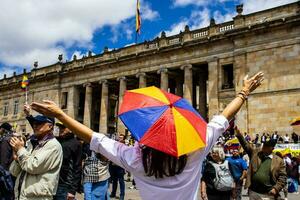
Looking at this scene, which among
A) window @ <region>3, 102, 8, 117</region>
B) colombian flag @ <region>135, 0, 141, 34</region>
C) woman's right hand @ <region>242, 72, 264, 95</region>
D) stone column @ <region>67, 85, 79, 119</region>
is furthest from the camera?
window @ <region>3, 102, 8, 117</region>

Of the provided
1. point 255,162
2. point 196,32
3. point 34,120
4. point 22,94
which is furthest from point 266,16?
point 22,94

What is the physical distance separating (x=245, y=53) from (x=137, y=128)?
2733cm

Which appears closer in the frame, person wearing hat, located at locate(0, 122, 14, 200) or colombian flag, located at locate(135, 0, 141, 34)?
person wearing hat, located at locate(0, 122, 14, 200)

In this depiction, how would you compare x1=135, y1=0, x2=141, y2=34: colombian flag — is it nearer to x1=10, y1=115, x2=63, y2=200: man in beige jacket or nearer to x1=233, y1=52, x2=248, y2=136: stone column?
x1=233, y1=52, x2=248, y2=136: stone column

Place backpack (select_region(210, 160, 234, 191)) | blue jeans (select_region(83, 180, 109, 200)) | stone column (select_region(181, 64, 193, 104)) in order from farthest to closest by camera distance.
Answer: stone column (select_region(181, 64, 193, 104))
blue jeans (select_region(83, 180, 109, 200))
backpack (select_region(210, 160, 234, 191))

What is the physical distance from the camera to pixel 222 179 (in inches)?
248

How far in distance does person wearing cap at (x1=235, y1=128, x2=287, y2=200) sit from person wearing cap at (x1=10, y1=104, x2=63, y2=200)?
2.87m

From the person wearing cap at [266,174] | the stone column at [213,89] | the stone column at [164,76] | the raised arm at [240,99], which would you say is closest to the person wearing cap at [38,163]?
the raised arm at [240,99]

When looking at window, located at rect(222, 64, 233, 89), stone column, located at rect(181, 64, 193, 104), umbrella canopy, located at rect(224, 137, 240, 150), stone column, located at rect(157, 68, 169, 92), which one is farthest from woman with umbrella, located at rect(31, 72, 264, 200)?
stone column, located at rect(157, 68, 169, 92)

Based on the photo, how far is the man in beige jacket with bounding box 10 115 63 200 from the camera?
13.0 ft

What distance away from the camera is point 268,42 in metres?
27.5

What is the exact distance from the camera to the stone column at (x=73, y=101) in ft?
139

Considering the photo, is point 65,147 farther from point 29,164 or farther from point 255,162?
point 255,162

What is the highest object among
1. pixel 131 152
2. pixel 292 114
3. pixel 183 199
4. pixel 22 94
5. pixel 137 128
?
pixel 22 94
